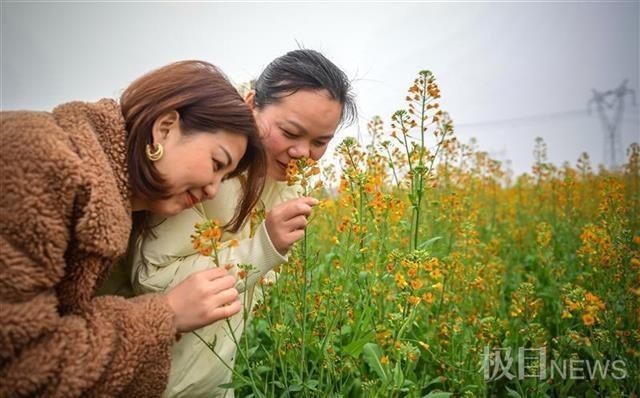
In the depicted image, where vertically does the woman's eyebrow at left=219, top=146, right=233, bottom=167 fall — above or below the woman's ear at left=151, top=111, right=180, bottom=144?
below

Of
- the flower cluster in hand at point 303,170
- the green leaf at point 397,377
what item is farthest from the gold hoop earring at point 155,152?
the green leaf at point 397,377

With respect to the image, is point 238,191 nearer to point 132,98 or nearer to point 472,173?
point 132,98

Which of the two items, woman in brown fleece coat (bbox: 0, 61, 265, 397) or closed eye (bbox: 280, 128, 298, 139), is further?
closed eye (bbox: 280, 128, 298, 139)

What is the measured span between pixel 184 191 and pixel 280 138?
581 mm

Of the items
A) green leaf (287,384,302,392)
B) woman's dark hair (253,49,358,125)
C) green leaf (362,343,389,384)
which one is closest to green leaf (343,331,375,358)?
green leaf (362,343,389,384)

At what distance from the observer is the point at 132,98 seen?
1.54 meters

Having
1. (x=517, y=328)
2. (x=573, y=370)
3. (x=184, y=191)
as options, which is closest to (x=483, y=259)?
(x=517, y=328)

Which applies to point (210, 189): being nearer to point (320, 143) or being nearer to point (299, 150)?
point (299, 150)

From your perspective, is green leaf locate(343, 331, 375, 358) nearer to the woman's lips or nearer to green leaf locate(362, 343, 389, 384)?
green leaf locate(362, 343, 389, 384)

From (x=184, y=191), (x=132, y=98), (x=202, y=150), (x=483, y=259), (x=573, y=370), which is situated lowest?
(x=573, y=370)

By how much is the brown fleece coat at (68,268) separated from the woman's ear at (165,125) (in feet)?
0.33

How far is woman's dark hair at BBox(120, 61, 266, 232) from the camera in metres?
1.44

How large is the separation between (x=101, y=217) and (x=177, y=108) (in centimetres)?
42

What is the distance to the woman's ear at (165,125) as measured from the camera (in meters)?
1.47
